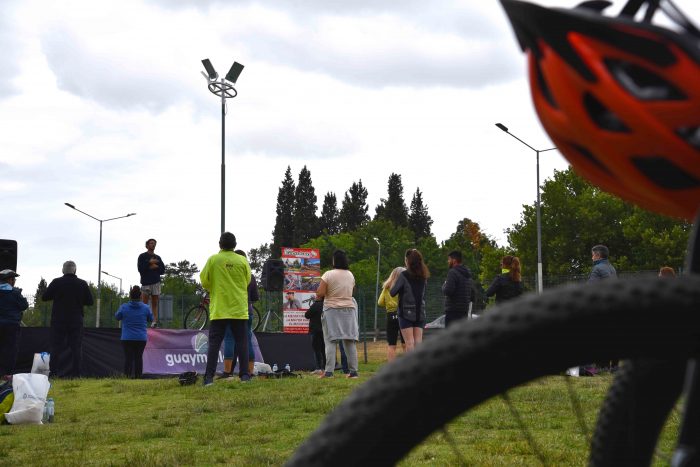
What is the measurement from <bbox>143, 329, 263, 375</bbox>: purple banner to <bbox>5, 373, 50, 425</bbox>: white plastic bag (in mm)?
8108

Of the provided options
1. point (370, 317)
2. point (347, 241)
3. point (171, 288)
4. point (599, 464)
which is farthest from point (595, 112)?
point (171, 288)

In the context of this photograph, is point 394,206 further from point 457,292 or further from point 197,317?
point 457,292

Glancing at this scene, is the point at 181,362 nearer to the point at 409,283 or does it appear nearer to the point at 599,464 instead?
the point at 409,283

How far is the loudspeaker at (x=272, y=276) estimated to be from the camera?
76.4 ft

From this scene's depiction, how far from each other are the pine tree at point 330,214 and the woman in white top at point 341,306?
108 m

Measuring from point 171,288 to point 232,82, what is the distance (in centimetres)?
7399

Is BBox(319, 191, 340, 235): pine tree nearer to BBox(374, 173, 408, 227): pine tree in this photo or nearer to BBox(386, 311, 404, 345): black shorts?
BBox(374, 173, 408, 227): pine tree

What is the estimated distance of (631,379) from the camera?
1.37 meters

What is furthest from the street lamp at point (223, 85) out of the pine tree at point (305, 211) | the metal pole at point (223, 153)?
the pine tree at point (305, 211)

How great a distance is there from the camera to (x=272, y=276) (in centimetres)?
2353

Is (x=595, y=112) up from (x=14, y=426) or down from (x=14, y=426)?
up

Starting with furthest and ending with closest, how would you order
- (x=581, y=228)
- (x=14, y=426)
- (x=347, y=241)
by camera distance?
(x=347, y=241), (x=581, y=228), (x=14, y=426)

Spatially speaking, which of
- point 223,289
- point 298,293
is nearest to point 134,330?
point 223,289

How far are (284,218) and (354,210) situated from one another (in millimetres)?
9892
